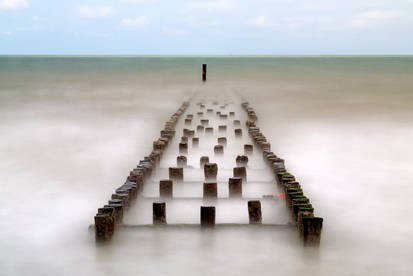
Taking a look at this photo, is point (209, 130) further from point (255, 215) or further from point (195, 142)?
point (255, 215)

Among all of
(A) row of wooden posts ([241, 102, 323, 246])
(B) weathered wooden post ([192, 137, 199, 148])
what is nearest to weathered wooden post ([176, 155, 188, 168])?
(A) row of wooden posts ([241, 102, 323, 246])

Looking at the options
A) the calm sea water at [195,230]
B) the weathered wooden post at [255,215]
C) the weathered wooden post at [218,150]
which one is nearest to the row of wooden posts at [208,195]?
the weathered wooden post at [255,215]

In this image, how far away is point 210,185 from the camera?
670 cm

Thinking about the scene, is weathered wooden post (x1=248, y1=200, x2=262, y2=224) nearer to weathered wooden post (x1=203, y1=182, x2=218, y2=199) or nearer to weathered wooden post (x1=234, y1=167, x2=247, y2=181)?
weathered wooden post (x1=203, y1=182, x2=218, y2=199)

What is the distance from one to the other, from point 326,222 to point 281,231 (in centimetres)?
82

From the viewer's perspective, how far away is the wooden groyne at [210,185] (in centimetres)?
548

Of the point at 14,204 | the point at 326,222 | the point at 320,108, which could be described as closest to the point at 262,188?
the point at 326,222

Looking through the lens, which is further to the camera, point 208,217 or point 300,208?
point 208,217

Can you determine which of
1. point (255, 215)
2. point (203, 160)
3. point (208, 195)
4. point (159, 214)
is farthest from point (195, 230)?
point (203, 160)

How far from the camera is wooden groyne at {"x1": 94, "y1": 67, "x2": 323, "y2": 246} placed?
5.48 meters

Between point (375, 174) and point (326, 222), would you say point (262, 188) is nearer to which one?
point (326, 222)

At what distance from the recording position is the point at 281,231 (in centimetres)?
567

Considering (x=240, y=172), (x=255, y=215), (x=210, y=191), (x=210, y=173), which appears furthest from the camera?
(x=210, y=173)

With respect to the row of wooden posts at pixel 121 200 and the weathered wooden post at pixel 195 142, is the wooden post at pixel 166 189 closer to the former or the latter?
the row of wooden posts at pixel 121 200
